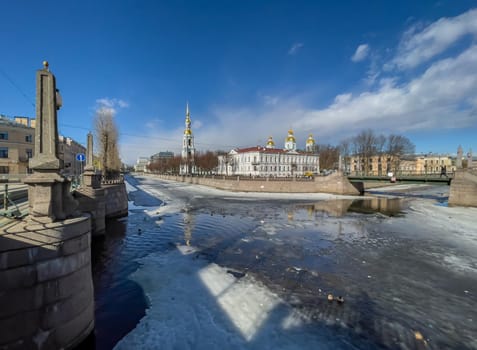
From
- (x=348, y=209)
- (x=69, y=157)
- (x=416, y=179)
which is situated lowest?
(x=348, y=209)

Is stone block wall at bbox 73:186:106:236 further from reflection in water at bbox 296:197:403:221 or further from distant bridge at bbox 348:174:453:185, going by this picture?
distant bridge at bbox 348:174:453:185

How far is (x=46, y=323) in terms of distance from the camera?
3994 mm

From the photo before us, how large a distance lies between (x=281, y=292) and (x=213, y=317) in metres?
2.36

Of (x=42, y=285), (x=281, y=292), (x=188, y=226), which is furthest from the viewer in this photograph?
(x=188, y=226)

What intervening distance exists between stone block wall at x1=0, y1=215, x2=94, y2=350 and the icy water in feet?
3.97

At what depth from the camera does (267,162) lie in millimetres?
92438

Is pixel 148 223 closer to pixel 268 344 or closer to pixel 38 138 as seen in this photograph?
pixel 38 138

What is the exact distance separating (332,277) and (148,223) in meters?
12.7

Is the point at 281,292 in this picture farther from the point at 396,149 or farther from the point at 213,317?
the point at 396,149

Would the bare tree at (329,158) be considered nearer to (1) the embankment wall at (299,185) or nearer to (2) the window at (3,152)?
(1) the embankment wall at (299,185)

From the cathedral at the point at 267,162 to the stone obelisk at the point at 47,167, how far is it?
266ft

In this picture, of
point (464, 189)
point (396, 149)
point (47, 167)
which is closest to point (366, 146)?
point (396, 149)

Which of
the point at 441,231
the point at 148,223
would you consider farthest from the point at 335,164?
the point at 148,223

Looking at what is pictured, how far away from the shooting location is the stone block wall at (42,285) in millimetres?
3674
